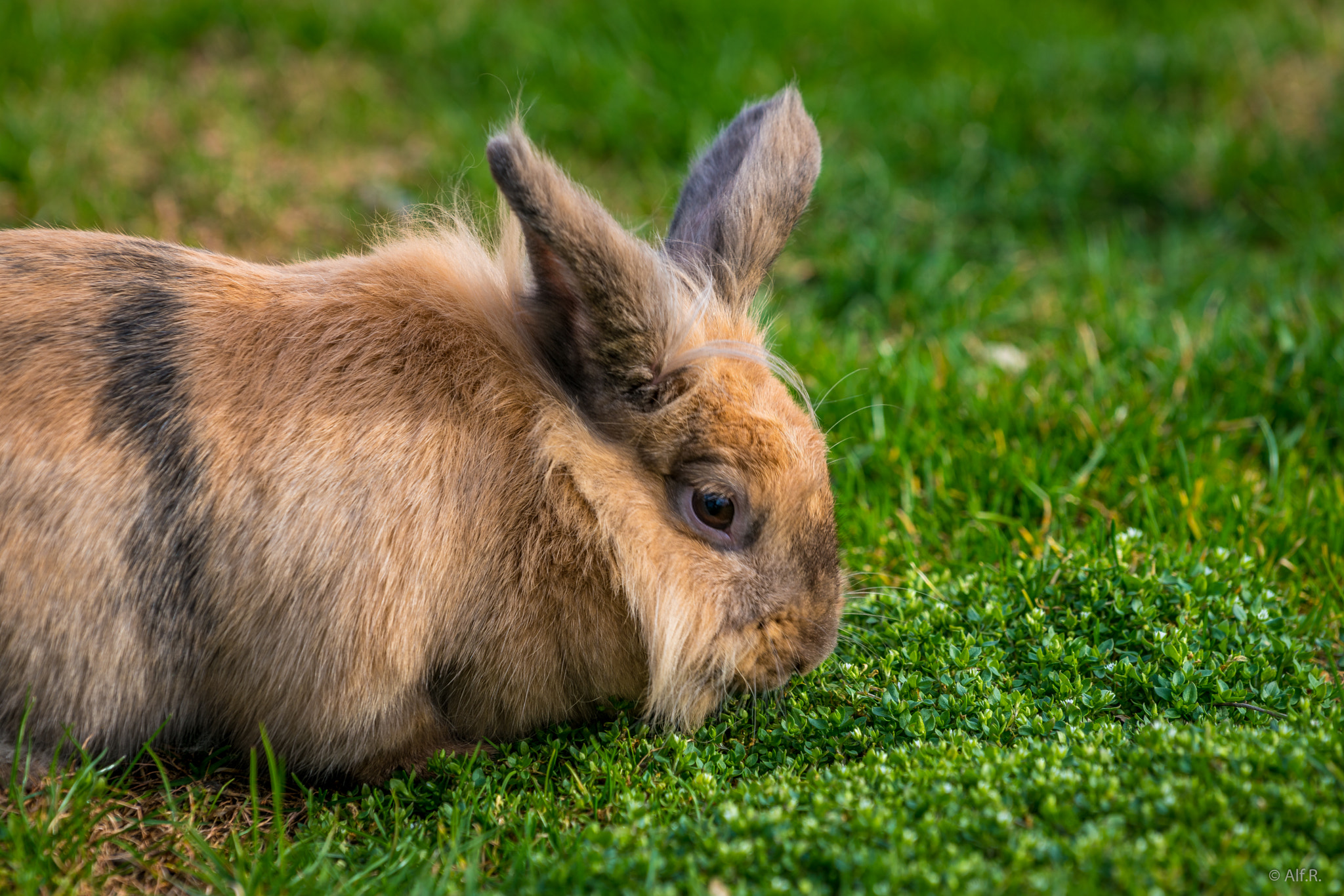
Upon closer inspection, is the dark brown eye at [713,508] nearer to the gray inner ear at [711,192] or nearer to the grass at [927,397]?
the grass at [927,397]

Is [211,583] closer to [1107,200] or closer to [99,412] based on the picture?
[99,412]

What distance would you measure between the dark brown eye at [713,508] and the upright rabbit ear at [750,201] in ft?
2.46

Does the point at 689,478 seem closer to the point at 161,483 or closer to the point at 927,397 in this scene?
the point at 161,483

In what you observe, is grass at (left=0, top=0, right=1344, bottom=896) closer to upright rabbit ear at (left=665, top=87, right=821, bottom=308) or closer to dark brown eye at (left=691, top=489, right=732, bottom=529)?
dark brown eye at (left=691, top=489, right=732, bottom=529)

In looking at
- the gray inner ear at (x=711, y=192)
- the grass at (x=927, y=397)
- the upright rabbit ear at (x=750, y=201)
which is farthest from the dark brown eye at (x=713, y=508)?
the gray inner ear at (x=711, y=192)

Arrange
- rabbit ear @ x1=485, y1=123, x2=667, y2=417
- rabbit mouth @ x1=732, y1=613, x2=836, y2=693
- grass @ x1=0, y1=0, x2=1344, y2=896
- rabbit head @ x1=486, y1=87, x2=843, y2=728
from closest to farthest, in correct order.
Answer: grass @ x1=0, y1=0, x2=1344, y2=896, rabbit ear @ x1=485, y1=123, x2=667, y2=417, rabbit head @ x1=486, y1=87, x2=843, y2=728, rabbit mouth @ x1=732, y1=613, x2=836, y2=693

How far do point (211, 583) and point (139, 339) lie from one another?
75cm

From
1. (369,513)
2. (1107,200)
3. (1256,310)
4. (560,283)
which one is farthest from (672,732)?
(1107,200)

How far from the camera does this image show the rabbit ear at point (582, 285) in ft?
10.1

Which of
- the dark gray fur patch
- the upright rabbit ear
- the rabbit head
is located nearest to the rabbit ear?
the rabbit head

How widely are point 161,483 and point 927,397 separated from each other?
10.4 feet

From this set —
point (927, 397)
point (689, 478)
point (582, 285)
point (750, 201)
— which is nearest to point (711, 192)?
point (750, 201)

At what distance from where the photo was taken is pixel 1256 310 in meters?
6.10

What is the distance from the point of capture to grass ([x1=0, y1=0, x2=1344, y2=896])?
2795 mm
